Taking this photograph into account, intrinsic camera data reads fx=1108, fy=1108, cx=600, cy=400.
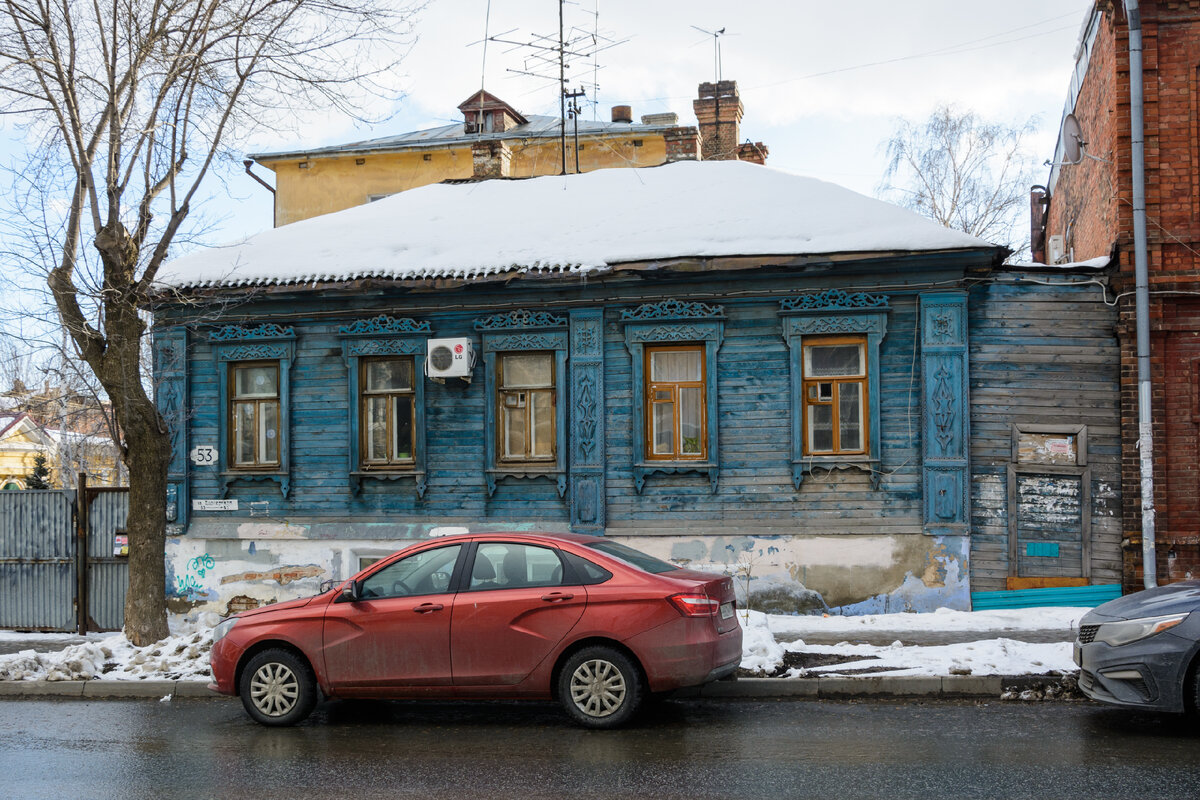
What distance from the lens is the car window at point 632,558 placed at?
8.23 metres

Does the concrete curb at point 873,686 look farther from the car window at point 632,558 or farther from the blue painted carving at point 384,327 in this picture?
the blue painted carving at point 384,327

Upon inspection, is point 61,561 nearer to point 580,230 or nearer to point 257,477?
point 257,477

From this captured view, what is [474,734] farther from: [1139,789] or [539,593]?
[1139,789]

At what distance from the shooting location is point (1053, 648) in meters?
9.66

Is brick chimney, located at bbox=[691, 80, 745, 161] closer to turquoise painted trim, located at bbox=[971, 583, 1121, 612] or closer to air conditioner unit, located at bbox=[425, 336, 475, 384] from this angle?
air conditioner unit, located at bbox=[425, 336, 475, 384]

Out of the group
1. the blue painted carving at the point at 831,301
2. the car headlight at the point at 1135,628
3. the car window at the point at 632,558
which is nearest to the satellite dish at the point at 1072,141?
the blue painted carving at the point at 831,301

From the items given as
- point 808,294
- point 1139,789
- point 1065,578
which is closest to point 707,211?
point 808,294

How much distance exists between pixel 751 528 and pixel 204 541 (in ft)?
23.7

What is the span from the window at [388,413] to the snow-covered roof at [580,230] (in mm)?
1337

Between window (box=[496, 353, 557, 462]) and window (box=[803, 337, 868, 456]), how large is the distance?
3198 mm

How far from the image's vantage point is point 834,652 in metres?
10.3

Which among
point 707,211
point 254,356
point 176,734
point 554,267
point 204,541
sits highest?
point 707,211

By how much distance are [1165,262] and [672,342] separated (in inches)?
225

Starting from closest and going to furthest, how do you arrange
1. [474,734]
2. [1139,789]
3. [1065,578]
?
[1139,789]
[474,734]
[1065,578]
